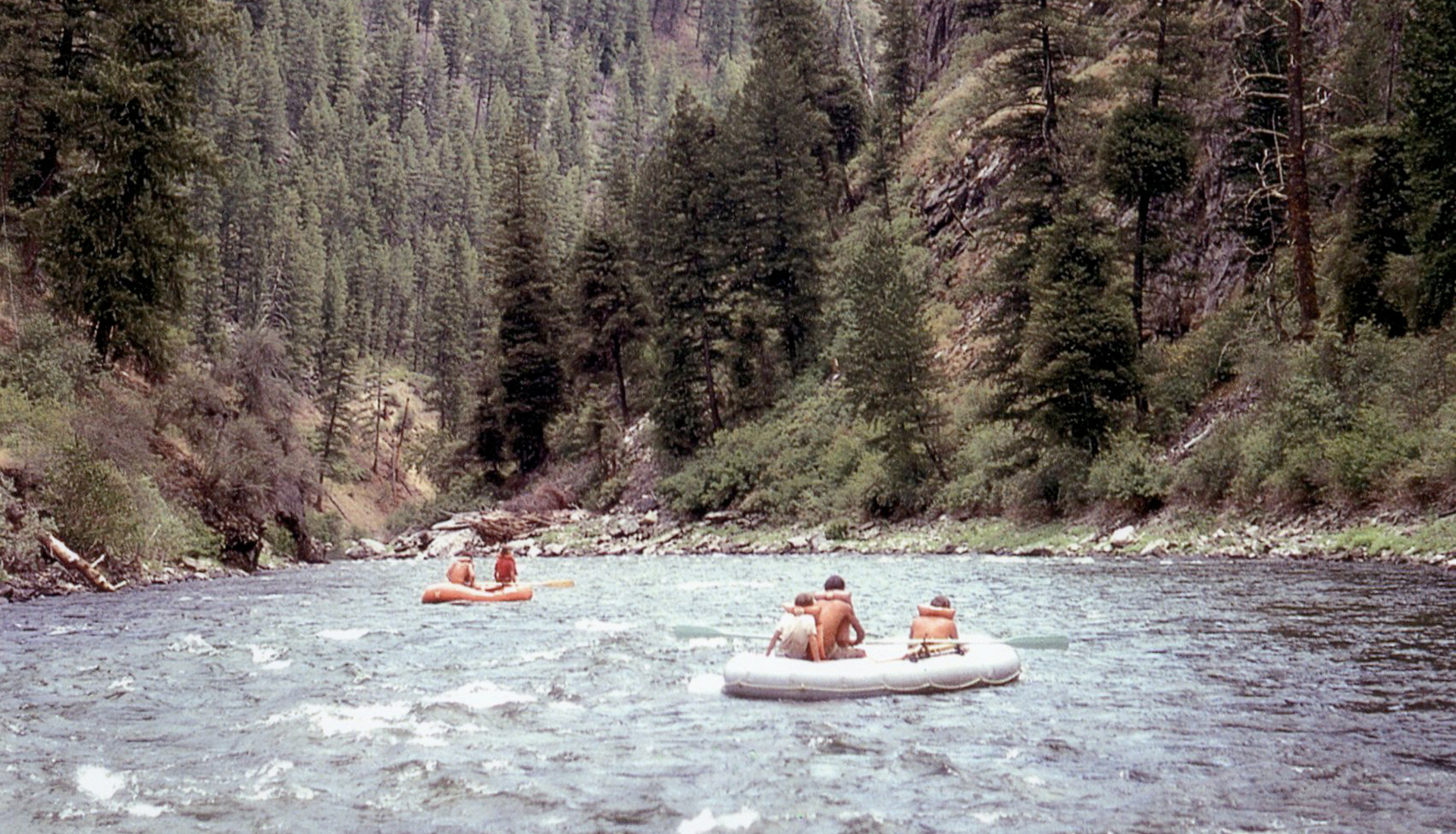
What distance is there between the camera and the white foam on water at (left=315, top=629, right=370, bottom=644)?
18.7m

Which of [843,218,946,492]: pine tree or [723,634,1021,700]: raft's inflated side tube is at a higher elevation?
[843,218,946,492]: pine tree

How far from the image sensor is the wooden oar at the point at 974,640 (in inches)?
561

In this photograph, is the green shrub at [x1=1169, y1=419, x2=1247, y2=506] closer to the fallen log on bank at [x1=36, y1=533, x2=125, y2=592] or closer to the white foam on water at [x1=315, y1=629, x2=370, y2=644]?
the white foam on water at [x1=315, y1=629, x2=370, y2=644]

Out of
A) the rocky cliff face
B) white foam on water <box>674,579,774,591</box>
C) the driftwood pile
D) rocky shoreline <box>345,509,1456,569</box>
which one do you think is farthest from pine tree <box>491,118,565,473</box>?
white foam on water <box>674,579,774,591</box>

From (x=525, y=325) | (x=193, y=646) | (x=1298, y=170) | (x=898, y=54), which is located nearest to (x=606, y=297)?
(x=525, y=325)

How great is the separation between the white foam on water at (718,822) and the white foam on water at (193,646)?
10707mm

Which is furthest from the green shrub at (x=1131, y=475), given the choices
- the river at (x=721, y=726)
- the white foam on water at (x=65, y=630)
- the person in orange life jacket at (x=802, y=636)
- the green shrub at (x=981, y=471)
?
the white foam on water at (x=65, y=630)

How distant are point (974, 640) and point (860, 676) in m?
1.77

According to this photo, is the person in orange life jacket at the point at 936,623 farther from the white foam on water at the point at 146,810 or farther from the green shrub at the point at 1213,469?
the green shrub at the point at 1213,469

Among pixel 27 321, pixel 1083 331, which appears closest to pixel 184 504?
pixel 27 321

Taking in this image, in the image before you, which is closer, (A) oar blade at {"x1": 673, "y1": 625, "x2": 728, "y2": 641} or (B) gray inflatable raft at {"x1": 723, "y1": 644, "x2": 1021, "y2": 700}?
(B) gray inflatable raft at {"x1": 723, "y1": 644, "x2": 1021, "y2": 700}

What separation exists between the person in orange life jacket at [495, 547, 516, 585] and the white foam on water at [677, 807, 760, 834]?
59.0ft

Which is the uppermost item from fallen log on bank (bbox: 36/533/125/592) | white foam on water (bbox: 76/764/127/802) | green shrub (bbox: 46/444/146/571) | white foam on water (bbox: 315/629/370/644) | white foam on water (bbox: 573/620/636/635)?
green shrub (bbox: 46/444/146/571)

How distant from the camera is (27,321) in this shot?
96.1ft
